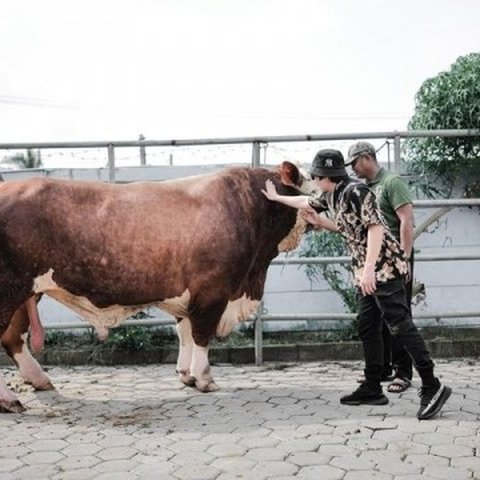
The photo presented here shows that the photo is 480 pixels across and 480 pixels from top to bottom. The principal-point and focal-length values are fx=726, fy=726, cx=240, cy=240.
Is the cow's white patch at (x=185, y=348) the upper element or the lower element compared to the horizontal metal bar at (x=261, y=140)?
lower

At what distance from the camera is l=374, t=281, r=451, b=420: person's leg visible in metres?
4.36


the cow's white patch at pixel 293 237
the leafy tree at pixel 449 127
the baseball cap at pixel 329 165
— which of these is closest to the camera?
the baseball cap at pixel 329 165

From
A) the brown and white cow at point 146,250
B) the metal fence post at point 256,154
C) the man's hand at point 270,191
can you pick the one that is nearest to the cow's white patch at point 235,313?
the brown and white cow at point 146,250

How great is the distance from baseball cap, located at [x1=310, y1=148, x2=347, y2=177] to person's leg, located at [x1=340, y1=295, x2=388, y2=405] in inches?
34.6

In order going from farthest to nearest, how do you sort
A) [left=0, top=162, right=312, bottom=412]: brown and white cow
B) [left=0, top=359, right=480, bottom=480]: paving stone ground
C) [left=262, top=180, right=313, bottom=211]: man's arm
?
[left=262, top=180, right=313, bottom=211]: man's arm < [left=0, top=162, right=312, bottom=412]: brown and white cow < [left=0, top=359, right=480, bottom=480]: paving stone ground

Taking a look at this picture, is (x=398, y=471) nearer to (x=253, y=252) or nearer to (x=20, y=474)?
(x=20, y=474)

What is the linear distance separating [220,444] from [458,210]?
3.81 m

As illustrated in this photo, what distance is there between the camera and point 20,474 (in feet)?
11.8

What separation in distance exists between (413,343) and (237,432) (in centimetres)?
118

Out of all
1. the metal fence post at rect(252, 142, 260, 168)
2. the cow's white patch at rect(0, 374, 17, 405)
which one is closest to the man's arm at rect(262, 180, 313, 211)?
the metal fence post at rect(252, 142, 260, 168)

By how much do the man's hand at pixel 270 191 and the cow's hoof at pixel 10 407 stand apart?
2248 millimetres

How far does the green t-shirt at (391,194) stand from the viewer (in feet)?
16.1

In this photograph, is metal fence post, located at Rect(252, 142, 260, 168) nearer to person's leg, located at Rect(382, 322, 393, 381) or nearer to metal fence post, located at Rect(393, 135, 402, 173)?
metal fence post, located at Rect(393, 135, 402, 173)

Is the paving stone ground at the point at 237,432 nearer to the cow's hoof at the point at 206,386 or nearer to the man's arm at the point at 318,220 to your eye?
the cow's hoof at the point at 206,386
